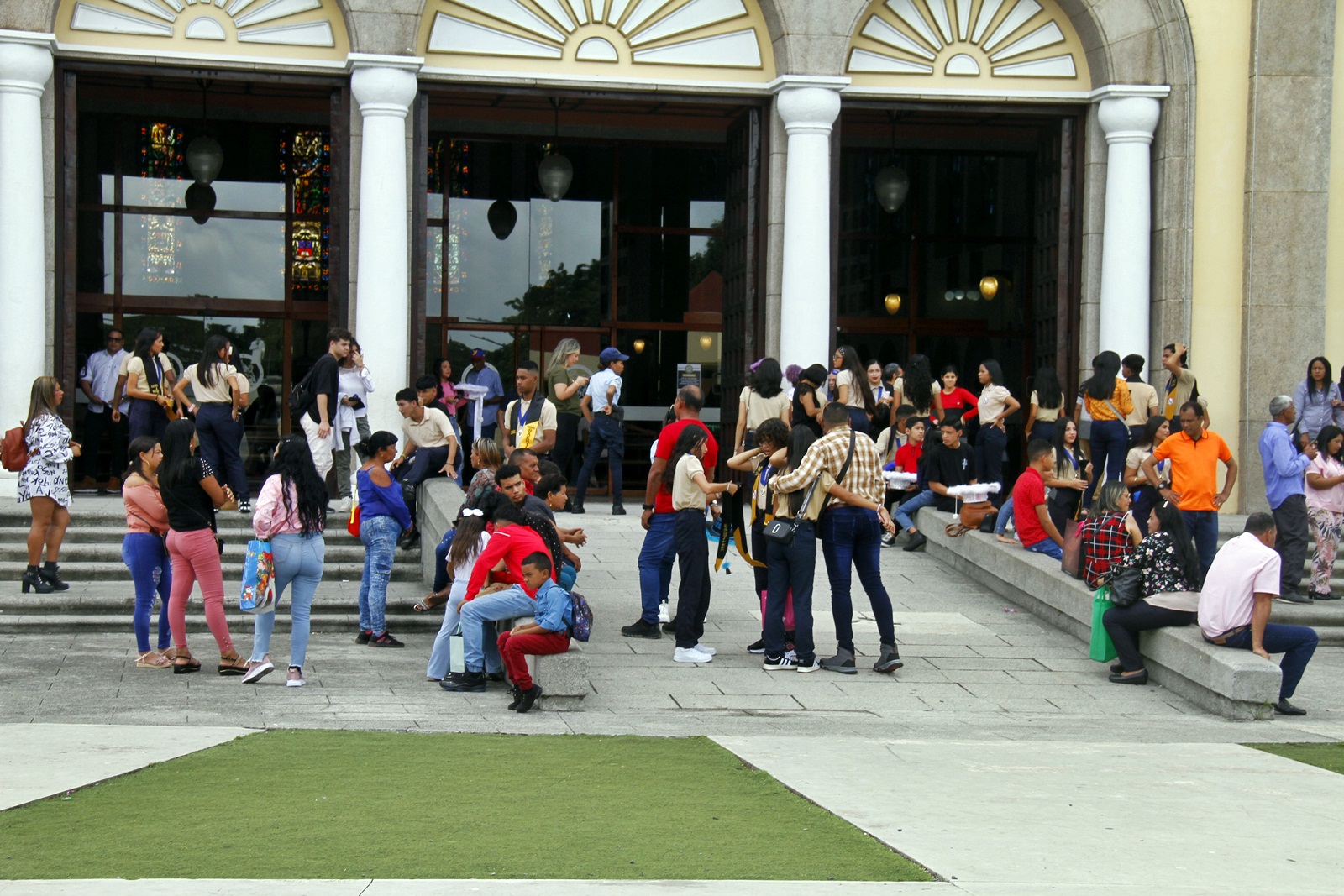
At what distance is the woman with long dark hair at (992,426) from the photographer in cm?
1462

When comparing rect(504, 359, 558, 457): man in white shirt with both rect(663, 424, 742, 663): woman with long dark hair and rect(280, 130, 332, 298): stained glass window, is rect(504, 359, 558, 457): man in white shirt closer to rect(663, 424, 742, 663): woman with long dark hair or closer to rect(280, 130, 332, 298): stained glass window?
rect(663, 424, 742, 663): woman with long dark hair

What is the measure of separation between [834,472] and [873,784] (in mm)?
3263

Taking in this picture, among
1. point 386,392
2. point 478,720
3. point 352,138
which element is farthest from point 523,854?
point 352,138

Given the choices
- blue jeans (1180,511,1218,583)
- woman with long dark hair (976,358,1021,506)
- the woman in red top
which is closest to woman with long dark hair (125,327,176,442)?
the woman in red top

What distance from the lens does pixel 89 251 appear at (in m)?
19.2

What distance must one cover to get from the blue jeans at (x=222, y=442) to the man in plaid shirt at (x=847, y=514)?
17.7ft

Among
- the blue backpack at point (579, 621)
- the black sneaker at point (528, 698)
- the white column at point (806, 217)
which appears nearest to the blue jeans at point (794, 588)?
the blue backpack at point (579, 621)

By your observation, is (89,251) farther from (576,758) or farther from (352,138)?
(576,758)

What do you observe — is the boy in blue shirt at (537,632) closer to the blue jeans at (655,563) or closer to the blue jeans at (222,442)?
the blue jeans at (655,563)

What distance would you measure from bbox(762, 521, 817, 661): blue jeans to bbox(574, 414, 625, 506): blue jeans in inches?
218

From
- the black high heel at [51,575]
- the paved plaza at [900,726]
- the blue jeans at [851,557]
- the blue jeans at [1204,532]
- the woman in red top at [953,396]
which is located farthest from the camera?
the woman in red top at [953,396]

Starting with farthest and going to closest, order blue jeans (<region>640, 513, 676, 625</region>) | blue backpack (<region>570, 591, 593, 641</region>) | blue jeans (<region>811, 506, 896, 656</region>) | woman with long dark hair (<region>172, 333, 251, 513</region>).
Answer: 1. woman with long dark hair (<region>172, 333, 251, 513</region>)
2. blue jeans (<region>640, 513, 676, 625</region>)
3. blue jeans (<region>811, 506, 896, 656</region>)
4. blue backpack (<region>570, 591, 593, 641</region>)

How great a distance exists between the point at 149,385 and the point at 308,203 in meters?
6.42

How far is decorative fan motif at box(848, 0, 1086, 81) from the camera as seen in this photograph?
677 inches
